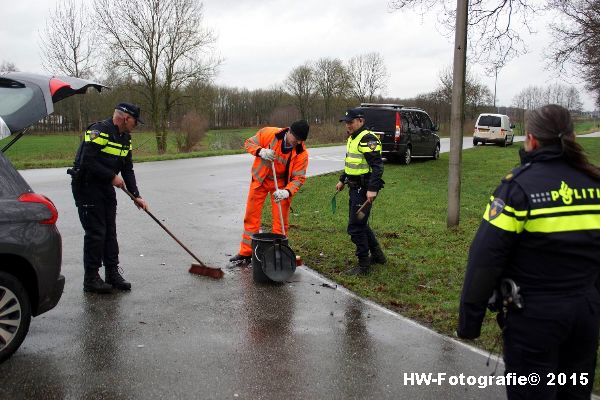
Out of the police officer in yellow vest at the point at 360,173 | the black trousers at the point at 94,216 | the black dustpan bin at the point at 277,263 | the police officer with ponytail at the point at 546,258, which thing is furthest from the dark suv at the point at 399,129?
the police officer with ponytail at the point at 546,258

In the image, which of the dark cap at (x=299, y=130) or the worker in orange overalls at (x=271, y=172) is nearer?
the dark cap at (x=299, y=130)

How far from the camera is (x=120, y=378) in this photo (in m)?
3.81

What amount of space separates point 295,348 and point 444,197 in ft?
29.3

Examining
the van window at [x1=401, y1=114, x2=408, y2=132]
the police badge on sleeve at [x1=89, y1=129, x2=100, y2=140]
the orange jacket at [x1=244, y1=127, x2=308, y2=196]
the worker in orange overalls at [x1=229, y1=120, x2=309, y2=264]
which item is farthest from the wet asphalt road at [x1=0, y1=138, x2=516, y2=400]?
the van window at [x1=401, y1=114, x2=408, y2=132]

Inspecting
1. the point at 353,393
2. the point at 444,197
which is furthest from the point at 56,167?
the point at 353,393

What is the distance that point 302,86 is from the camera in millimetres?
66250

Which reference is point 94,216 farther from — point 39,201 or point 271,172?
point 271,172

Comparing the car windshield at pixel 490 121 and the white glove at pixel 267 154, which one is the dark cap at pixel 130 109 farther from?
the car windshield at pixel 490 121

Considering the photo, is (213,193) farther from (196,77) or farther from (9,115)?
(196,77)

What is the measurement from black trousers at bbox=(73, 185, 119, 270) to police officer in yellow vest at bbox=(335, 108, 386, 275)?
2706mm

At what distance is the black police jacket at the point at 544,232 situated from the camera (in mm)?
2504

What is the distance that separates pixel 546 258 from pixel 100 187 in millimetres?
4479

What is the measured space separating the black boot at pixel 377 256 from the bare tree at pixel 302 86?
57358mm

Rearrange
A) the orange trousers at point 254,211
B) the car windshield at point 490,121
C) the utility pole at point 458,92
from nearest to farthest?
the orange trousers at point 254,211, the utility pole at point 458,92, the car windshield at point 490,121
